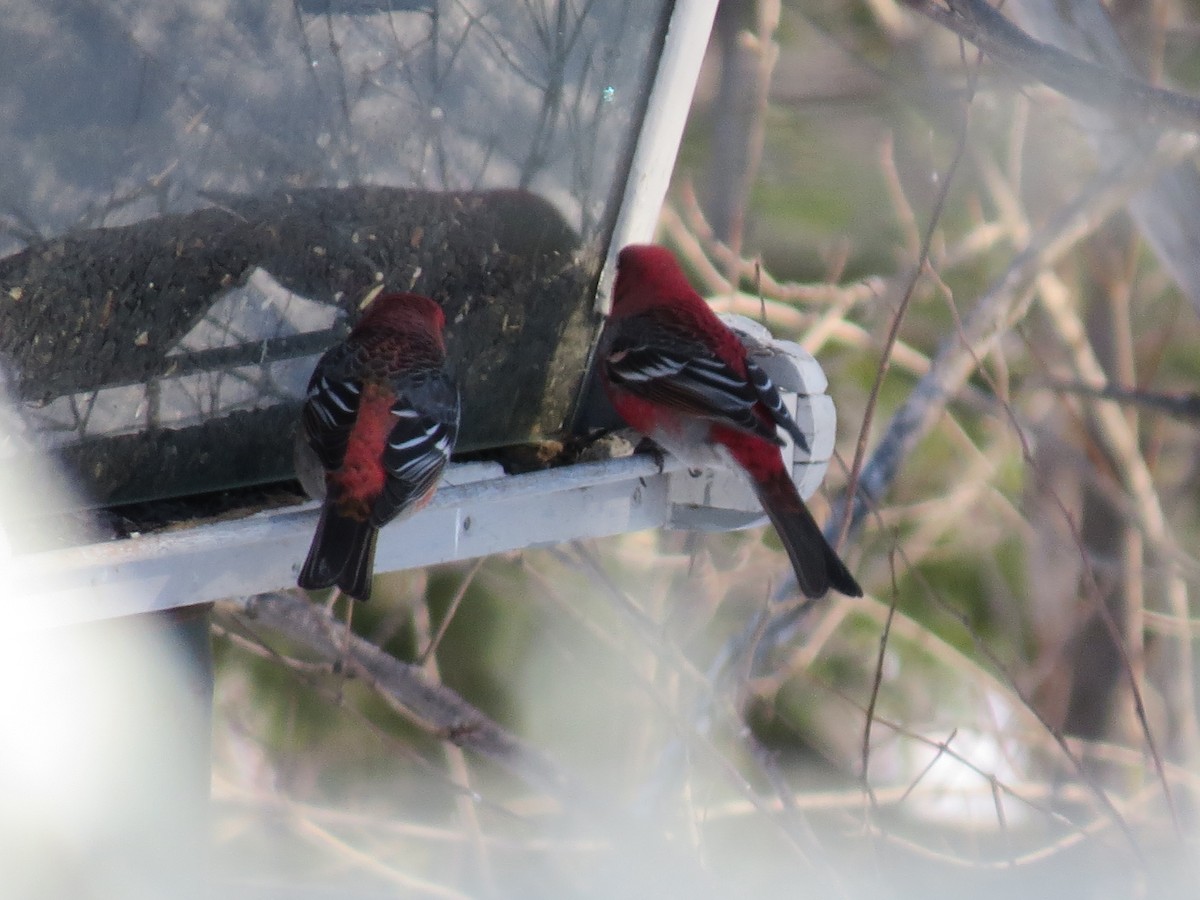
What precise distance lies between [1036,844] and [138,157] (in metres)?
4.29

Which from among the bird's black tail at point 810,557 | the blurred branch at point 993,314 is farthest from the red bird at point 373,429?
the blurred branch at point 993,314

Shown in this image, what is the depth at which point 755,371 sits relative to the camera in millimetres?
3037

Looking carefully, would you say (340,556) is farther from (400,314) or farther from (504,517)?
(400,314)

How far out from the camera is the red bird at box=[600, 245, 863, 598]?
2.89 meters

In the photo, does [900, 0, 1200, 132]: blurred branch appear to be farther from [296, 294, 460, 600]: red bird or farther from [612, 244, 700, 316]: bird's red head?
[296, 294, 460, 600]: red bird

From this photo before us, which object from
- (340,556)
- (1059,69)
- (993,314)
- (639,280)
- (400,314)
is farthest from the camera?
(993,314)

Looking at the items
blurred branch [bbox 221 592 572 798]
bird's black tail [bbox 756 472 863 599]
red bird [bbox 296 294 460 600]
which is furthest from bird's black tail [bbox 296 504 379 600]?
blurred branch [bbox 221 592 572 798]

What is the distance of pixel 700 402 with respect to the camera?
3.09 metres

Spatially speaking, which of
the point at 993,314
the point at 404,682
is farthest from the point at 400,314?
the point at 993,314

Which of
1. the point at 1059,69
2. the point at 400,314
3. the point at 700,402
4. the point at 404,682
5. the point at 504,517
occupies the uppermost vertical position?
the point at 1059,69

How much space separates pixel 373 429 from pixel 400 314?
0.83ft

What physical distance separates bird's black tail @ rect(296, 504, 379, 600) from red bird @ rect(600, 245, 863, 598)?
934 millimetres

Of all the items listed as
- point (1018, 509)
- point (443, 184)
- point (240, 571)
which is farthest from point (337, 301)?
point (1018, 509)

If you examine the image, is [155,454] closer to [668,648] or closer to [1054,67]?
[668,648]
